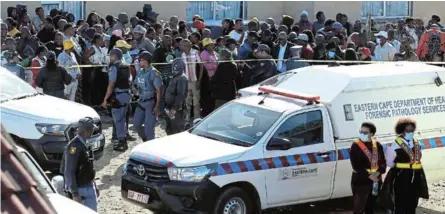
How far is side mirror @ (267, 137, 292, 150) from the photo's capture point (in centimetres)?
965

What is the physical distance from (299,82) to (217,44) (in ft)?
20.8

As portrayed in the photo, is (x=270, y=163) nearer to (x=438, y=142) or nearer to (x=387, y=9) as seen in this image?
(x=438, y=142)

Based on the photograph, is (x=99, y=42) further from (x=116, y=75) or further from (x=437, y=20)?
(x=437, y=20)

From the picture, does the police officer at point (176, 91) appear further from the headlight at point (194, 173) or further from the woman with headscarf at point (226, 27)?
the woman with headscarf at point (226, 27)

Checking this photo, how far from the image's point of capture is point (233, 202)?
941 cm

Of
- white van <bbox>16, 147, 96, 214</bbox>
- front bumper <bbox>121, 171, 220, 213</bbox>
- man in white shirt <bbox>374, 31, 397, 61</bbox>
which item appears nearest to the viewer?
white van <bbox>16, 147, 96, 214</bbox>

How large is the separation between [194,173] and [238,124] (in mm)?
1304

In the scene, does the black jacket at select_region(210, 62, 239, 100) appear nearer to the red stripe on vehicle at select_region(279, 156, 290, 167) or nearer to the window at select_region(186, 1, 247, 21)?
the red stripe on vehicle at select_region(279, 156, 290, 167)

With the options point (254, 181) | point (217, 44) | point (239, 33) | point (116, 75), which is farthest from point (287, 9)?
point (254, 181)

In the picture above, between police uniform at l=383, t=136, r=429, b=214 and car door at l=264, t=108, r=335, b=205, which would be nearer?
car door at l=264, t=108, r=335, b=205

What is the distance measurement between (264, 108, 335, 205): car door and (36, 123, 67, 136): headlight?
126 inches

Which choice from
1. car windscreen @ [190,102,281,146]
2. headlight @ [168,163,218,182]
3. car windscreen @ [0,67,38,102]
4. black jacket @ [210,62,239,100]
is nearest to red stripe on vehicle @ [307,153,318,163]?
car windscreen @ [190,102,281,146]

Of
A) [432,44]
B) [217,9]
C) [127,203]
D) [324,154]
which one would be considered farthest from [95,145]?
[217,9]

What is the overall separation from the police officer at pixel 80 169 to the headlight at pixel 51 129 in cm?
287
